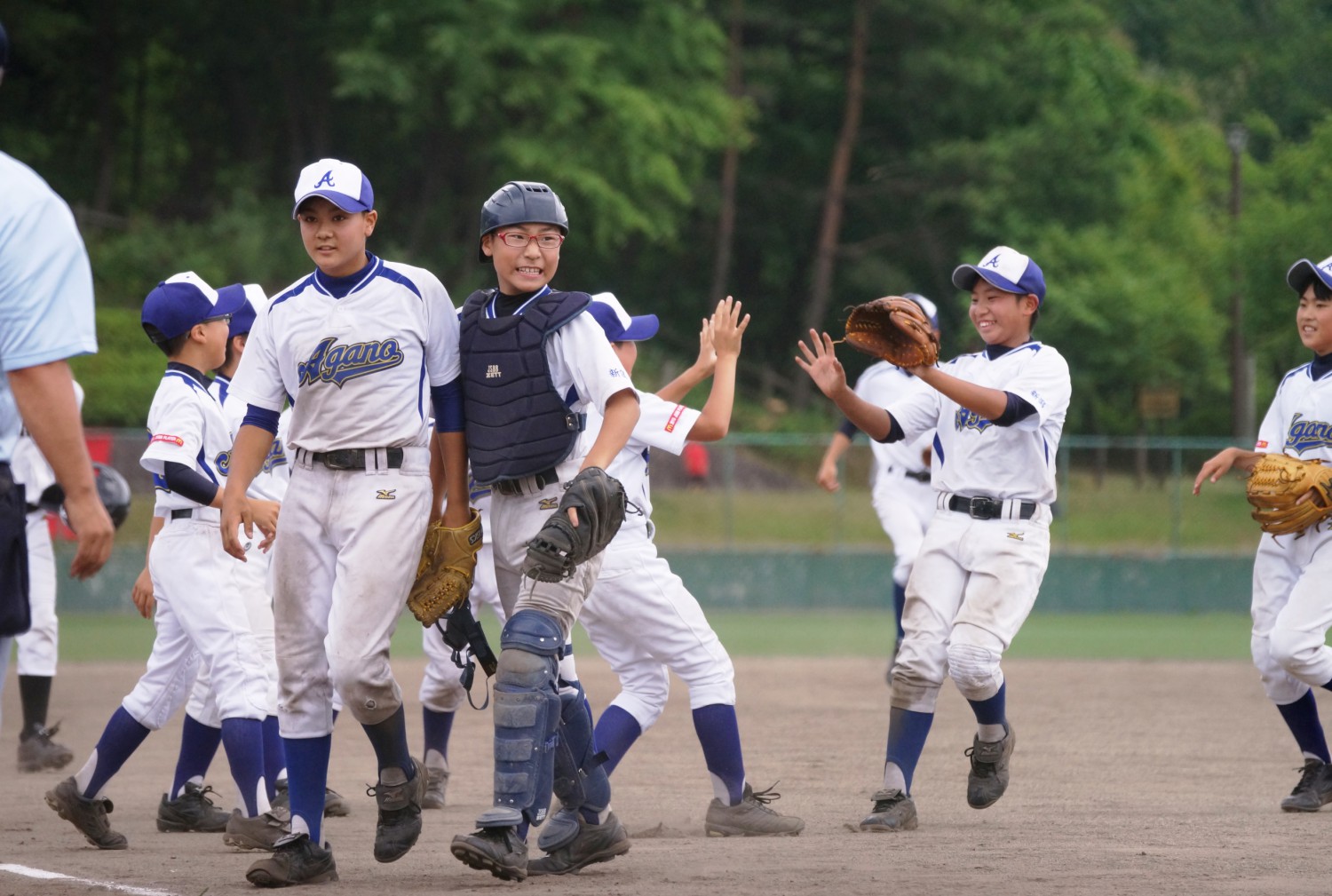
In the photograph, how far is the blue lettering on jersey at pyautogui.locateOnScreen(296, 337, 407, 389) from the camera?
5203 millimetres

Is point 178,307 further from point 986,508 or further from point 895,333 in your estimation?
point 986,508

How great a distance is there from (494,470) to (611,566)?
0.95 m

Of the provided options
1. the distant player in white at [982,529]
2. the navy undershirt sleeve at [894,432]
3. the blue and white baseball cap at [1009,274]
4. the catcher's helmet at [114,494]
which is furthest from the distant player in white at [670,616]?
the catcher's helmet at [114,494]

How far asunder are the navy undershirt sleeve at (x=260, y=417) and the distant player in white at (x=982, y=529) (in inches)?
80.1

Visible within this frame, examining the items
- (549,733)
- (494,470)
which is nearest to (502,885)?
(549,733)

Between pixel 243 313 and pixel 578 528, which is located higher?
pixel 243 313

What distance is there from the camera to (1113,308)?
3375 cm

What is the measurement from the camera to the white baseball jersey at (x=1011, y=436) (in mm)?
6496

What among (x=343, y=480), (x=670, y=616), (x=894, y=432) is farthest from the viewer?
(x=894, y=432)

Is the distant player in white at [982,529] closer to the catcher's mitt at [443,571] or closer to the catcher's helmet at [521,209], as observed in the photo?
the catcher's helmet at [521,209]

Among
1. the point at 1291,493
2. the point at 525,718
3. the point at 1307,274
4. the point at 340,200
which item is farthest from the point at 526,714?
the point at 1307,274

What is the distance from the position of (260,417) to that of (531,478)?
918 millimetres

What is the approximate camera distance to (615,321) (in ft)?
19.4

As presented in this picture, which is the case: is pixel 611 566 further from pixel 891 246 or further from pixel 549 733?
pixel 891 246
